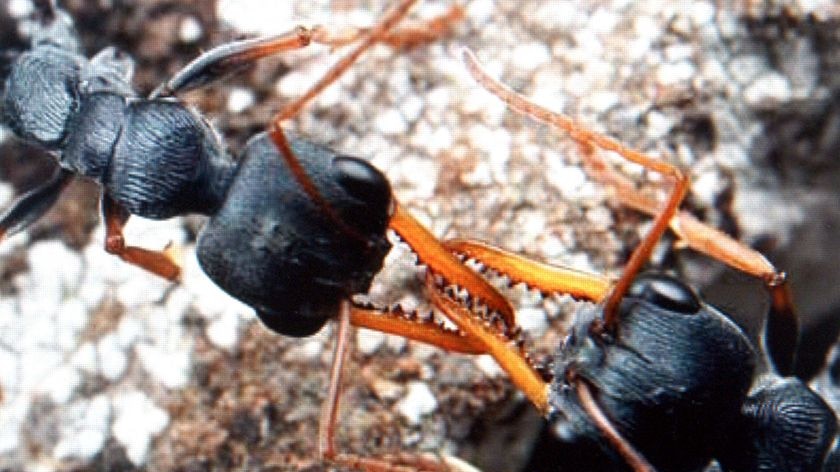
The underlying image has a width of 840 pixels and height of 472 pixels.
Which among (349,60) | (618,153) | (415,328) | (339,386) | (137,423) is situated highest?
(349,60)

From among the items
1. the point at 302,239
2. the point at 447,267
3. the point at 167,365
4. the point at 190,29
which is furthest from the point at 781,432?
the point at 190,29

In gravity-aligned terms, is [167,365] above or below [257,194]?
below

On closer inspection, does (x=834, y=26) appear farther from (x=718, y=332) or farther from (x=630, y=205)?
(x=718, y=332)

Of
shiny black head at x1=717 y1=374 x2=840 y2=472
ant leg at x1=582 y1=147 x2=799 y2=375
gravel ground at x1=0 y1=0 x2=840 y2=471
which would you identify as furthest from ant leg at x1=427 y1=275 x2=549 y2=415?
ant leg at x1=582 y1=147 x2=799 y2=375

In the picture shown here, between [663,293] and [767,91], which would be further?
[767,91]

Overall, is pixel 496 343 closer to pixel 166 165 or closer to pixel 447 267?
pixel 447 267

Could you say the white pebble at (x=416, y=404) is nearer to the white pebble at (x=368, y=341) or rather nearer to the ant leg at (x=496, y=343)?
the white pebble at (x=368, y=341)

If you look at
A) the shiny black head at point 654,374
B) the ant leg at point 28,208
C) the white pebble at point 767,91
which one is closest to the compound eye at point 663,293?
the shiny black head at point 654,374

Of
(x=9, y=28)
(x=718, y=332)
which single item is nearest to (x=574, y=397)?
(x=718, y=332)
